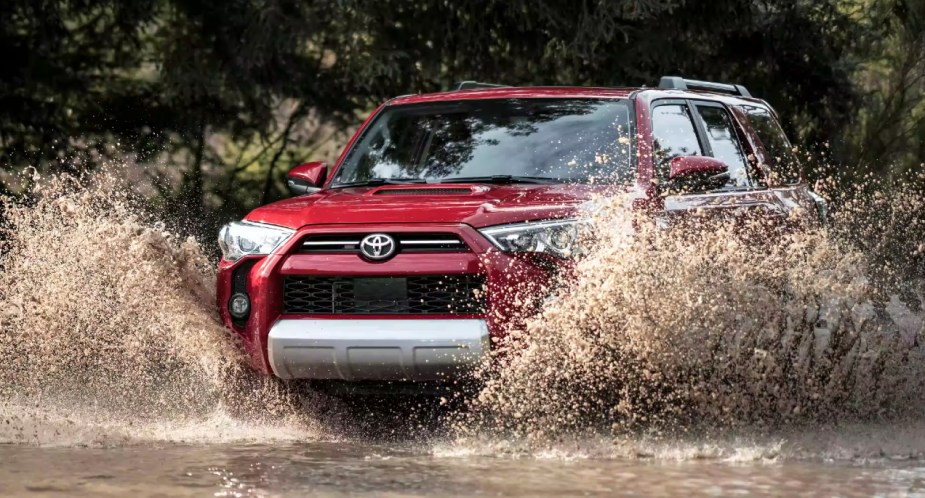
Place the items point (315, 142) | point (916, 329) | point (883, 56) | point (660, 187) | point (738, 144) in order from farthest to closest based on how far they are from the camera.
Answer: point (315, 142) → point (883, 56) → point (738, 144) → point (916, 329) → point (660, 187)

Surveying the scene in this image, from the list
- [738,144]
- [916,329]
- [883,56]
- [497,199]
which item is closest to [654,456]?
[497,199]

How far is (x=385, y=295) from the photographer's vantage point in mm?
7199

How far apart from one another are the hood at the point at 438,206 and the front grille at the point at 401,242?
0.07 meters

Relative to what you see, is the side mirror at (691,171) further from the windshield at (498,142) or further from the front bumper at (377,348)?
the front bumper at (377,348)

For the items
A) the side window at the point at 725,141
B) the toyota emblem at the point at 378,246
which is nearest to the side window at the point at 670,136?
the side window at the point at 725,141

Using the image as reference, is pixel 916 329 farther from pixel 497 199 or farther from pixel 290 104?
pixel 290 104

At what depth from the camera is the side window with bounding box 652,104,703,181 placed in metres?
8.14

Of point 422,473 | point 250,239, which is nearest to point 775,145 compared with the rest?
point 250,239

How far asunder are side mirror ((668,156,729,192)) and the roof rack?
102 cm

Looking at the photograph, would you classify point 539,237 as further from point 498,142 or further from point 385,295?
point 498,142

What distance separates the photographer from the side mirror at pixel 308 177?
8820mm

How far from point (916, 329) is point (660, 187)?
1.84 metres

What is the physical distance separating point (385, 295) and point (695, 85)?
3.17m

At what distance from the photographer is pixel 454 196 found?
759 cm
